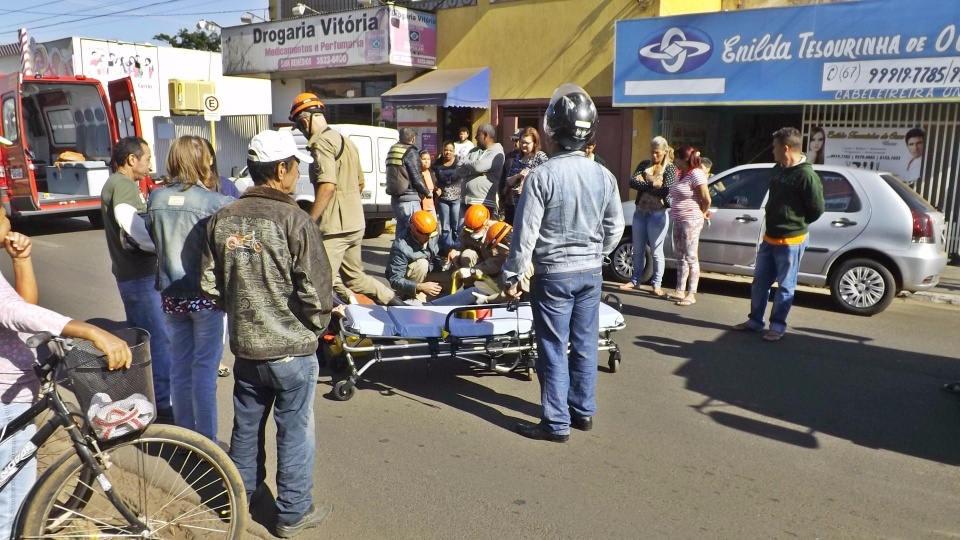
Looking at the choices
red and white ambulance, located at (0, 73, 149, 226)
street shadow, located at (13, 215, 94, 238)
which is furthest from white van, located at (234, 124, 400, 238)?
street shadow, located at (13, 215, 94, 238)

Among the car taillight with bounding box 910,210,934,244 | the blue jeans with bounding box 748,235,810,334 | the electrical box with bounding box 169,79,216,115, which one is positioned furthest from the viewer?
the electrical box with bounding box 169,79,216,115

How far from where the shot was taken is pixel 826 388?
18.8 feet

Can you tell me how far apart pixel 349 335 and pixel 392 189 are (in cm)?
489

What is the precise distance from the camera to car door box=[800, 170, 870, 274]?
26.6ft

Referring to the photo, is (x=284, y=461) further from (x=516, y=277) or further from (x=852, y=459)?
(x=852, y=459)

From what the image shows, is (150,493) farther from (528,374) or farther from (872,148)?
(872,148)

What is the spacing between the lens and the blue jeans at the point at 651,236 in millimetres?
8812

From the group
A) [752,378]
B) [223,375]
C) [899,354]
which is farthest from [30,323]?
[899,354]

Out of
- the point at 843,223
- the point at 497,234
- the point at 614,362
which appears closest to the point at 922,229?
the point at 843,223

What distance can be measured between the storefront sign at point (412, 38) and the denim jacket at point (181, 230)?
12269mm

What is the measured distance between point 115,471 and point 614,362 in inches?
157

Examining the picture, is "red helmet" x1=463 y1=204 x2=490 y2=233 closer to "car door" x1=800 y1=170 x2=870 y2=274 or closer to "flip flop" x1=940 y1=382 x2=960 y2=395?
"flip flop" x1=940 y1=382 x2=960 y2=395

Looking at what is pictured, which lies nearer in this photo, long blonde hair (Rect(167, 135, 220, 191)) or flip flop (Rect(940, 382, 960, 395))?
long blonde hair (Rect(167, 135, 220, 191))

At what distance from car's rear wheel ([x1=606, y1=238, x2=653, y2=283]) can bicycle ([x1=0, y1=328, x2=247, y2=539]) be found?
23.1 feet
